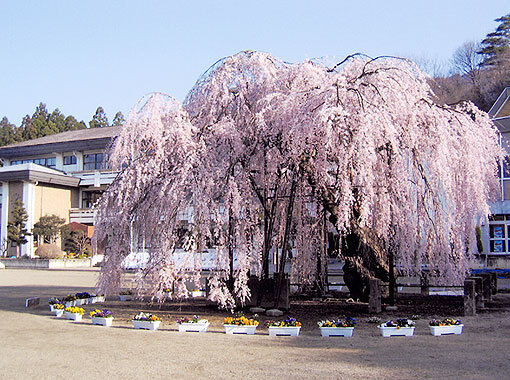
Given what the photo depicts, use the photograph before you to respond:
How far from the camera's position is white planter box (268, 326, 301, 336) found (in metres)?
10.2

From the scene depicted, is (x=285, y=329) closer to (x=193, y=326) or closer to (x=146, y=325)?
(x=193, y=326)

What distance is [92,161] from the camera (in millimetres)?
49125

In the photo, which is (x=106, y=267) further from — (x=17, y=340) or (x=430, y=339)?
(x=430, y=339)

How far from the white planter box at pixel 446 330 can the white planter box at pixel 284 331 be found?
2.50 meters

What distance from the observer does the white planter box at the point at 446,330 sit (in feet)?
33.1

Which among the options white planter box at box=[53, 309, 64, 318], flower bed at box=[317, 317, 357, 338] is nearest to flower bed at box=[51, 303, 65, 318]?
white planter box at box=[53, 309, 64, 318]

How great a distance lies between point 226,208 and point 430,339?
4842mm

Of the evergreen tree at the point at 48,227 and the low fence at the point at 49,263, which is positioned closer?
the low fence at the point at 49,263

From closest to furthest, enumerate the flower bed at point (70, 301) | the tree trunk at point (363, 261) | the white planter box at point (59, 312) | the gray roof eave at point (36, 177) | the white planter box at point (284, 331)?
the white planter box at point (284, 331), the white planter box at point (59, 312), the tree trunk at point (363, 261), the flower bed at point (70, 301), the gray roof eave at point (36, 177)

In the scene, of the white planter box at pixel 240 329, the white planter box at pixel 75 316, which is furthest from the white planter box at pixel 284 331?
the white planter box at pixel 75 316

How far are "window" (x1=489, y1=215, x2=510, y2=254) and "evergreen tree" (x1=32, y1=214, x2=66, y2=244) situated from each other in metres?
30.6

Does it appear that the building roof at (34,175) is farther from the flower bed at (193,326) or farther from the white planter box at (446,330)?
the white planter box at (446,330)

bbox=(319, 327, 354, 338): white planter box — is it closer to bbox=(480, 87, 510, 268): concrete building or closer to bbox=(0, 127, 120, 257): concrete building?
bbox=(480, 87, 510, 268): concrete building

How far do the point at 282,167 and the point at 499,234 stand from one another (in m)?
23.0
